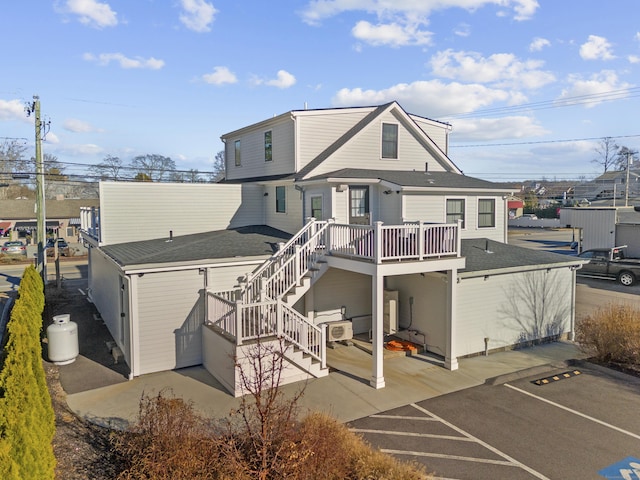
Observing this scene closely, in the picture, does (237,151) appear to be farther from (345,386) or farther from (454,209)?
(345,386)

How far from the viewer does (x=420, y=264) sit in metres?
11.3

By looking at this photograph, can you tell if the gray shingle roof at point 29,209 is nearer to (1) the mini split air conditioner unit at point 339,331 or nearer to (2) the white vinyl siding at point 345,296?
(2) the white vinyl siding at point 345,296

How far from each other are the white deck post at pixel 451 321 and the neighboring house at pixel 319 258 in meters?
0.04

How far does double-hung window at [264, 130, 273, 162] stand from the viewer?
712 inches

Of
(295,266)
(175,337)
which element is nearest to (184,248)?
(175,337)

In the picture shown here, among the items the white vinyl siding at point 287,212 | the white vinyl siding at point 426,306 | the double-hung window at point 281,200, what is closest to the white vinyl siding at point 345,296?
the white vinyl siding at point 426,306

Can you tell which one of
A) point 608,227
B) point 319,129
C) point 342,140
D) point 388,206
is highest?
point 319,129

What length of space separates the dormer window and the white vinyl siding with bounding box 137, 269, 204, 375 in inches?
353

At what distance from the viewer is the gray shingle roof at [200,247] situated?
12.1 meters

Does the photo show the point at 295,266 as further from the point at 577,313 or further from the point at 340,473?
the point at 577,313

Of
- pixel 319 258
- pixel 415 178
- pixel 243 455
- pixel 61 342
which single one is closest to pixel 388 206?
pixel 415 178

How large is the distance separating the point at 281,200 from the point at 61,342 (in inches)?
344

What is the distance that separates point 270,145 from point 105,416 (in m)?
11.9

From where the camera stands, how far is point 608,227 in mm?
28891
